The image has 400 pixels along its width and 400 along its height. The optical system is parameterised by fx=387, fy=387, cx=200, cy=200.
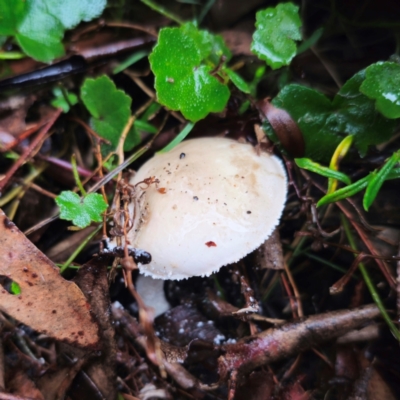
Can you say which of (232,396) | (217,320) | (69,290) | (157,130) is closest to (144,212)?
(69,290)

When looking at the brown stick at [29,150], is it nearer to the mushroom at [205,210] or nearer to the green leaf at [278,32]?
the mushroom at [205,210]

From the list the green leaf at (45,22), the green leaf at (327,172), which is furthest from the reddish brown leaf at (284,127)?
the green leaf at (45,22)

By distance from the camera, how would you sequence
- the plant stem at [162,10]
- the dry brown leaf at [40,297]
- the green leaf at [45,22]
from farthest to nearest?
the plant stem at [162,10] < the green leaf at [45,22] < the dry brown leaf at [40,297]

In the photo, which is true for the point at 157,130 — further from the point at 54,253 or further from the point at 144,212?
the point at 54,253

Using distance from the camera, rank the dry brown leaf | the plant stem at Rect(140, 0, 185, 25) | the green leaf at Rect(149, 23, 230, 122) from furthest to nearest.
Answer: the plant stem at Rect(140, 0, 185, 25) → the green leaf at Rect(149, 23, 230, 122) → the dry brown leaf

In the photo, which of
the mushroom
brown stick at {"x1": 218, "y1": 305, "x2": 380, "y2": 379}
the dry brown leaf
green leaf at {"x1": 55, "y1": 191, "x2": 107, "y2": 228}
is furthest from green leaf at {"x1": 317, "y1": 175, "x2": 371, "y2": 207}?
the dry brown leaf

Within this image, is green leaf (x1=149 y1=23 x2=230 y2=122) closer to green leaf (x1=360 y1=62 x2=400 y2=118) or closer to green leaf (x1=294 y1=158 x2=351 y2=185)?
green leaf (x1=294 y1=158 x2=351 y2=185)
